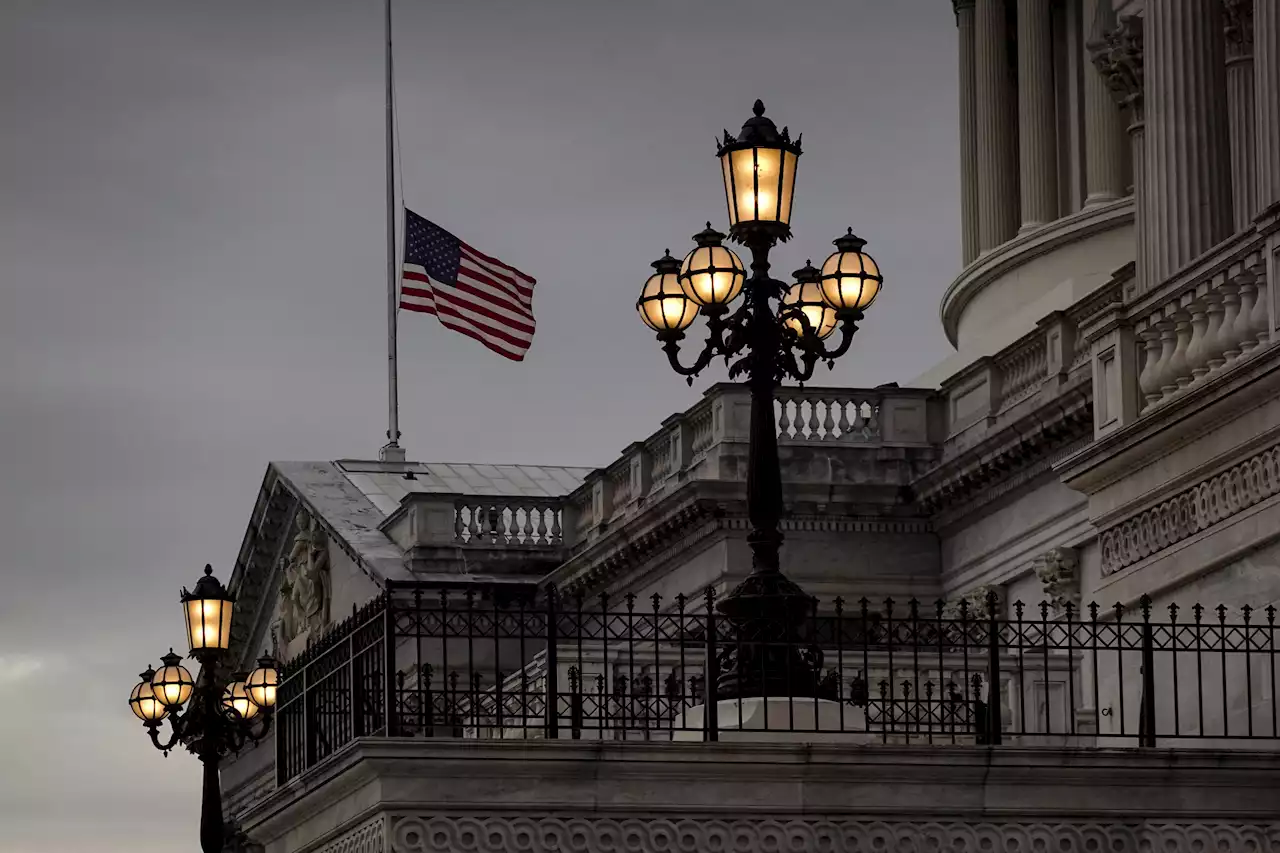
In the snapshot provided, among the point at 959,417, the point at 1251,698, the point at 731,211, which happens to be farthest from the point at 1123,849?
the point at 959,417

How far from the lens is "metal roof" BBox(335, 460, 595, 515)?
7000 cm

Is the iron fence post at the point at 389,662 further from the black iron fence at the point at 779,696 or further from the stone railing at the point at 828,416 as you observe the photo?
the stone railing at the point at 828,416

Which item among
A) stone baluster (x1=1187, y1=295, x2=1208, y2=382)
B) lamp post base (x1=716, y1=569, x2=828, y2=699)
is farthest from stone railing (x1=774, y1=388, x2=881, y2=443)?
lamp post base (x1=716, y1=569, x2=828, y2=699)

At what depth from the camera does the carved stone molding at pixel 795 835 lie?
21062 mm

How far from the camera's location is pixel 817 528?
47.8 metres

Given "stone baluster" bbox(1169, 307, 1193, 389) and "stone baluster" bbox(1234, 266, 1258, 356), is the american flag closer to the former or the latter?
"stone baluster" bbox(1169, 307, 1193, 389)

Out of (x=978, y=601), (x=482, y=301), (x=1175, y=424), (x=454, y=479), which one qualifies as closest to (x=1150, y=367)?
(x=1175, y=424)

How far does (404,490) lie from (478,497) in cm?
747

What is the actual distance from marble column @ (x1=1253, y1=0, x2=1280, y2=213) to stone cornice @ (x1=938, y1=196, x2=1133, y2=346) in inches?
936

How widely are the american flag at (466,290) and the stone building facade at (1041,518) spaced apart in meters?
3.35

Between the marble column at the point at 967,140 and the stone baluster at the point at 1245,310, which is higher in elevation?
the marble column at the point at 967,140

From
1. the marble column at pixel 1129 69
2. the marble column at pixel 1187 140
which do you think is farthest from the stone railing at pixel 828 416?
the marble column at pixel 1187 140

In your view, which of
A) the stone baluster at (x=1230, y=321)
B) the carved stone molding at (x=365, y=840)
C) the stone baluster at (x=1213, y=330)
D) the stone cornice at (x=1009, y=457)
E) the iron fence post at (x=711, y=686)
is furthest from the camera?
the stone cornice at (x=1009, y=457)

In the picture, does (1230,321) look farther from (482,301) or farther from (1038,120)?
(482,301)
